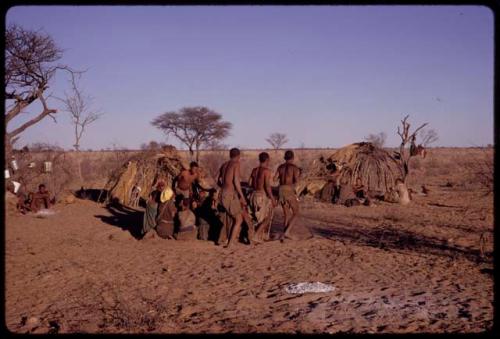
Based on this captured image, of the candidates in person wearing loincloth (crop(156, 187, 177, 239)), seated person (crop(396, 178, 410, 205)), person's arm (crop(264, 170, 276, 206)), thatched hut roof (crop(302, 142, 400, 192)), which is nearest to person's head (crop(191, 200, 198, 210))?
person wearing loincloth (crop(156, 187, 177, 239))

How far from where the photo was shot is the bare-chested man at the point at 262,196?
9.20 metres

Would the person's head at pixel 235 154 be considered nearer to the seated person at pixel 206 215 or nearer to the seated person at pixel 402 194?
the seated person at pixel 206 215

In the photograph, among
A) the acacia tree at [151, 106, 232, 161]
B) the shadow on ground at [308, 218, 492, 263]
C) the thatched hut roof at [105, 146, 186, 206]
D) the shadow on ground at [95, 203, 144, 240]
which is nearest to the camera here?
the shadow on ground at [308, 218, 492, 263]

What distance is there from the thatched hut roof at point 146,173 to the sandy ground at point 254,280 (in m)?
3.33

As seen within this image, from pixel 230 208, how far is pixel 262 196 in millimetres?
853

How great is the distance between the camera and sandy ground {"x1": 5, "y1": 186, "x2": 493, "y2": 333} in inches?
195

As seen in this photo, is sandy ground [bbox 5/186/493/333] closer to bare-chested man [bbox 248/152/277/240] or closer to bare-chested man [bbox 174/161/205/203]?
bare-chested man [bbox 248/152/277/240]

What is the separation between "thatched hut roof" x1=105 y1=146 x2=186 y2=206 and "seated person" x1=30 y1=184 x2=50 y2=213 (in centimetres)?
202

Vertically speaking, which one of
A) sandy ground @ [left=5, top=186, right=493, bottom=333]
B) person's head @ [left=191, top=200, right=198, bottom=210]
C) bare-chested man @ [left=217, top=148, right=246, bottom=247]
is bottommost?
sandy ground @ [left=5, top=186, right=493, bottom=333]

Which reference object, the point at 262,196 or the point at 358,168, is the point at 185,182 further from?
the point at 358,168

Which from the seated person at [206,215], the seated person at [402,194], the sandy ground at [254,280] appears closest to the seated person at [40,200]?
the sandy ground at [254,280]

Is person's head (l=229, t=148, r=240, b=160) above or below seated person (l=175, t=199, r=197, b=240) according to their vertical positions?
above

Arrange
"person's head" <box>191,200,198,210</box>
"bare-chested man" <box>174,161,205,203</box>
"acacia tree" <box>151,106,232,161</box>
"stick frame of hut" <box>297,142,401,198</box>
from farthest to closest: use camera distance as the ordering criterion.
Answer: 1. "acacia tree" <box>151,106,232,161</box>
2. "stick frame of hut" <box>297,142,401,198</box>
3. "bare-chested man" <box>174,161,205,203</box>
4. "person's head" <box>191,200,198,210</box>

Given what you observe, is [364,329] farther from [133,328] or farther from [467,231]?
[467,231]
